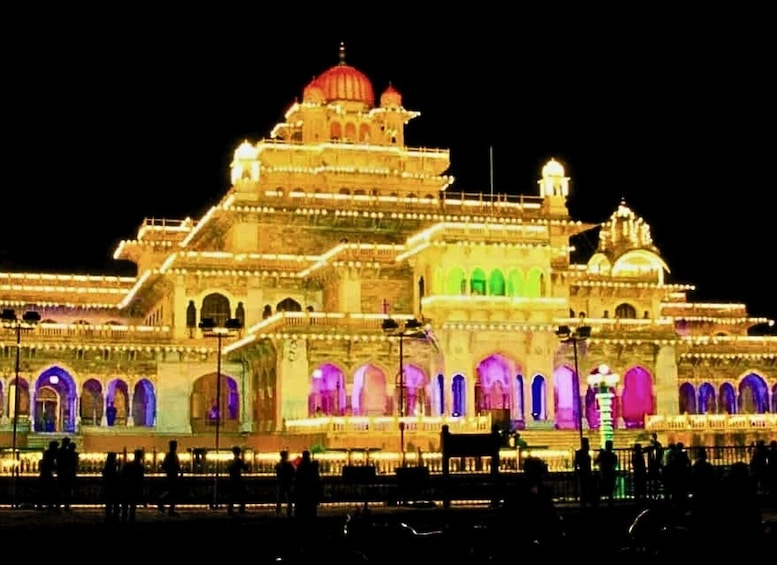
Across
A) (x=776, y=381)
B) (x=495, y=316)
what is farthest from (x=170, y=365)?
(x=776, y=381)

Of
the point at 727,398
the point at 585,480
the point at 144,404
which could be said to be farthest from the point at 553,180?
the point at 585,480

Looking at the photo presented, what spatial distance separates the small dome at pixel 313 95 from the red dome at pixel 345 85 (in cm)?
61

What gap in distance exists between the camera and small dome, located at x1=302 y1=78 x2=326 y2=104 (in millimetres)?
68125

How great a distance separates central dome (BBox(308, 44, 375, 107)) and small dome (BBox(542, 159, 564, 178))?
34.8ft

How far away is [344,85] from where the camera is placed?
229 feet

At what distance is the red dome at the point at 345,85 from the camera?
69.6 meters

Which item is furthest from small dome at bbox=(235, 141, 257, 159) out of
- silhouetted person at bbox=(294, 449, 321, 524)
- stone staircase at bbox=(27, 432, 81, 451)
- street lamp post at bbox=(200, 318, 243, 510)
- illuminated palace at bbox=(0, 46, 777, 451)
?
silhouetted person at bbox=(294, 449, 321, 524)

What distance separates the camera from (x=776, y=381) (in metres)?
67.7

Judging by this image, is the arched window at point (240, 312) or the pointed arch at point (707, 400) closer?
the arched window at point (240, 312)

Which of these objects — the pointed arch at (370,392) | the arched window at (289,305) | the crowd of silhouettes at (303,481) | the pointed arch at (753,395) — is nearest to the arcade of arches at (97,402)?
the arched window at (289,305)

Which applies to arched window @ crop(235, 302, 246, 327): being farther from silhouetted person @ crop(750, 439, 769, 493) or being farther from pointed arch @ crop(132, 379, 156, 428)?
silhouetted person @ crop(750, 439, 769, 493)

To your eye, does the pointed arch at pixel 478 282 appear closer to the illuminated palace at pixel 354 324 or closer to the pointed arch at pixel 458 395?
the illuminated palace at pixel 354 324

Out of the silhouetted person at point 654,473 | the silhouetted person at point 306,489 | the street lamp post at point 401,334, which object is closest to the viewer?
the silhouetted person at point 306,489

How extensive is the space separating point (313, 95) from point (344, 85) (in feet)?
8.06
